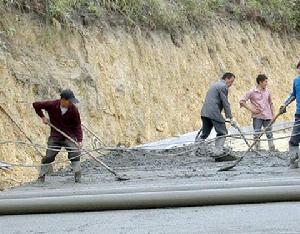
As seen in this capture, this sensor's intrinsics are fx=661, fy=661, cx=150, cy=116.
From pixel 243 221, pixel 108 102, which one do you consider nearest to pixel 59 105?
pixel 243 221

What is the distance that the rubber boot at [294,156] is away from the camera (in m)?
9.26

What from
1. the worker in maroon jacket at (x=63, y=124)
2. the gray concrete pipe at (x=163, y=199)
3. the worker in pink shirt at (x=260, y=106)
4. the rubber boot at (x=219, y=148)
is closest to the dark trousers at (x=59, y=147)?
the worker in maroon jacket at (x=63, y=124)

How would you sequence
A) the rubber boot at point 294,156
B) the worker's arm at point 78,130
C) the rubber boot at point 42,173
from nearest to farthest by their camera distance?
1. the worker's arm at point 78,130
2. the rubber boot at point 294,156
3. the rubber boot at point 42,173

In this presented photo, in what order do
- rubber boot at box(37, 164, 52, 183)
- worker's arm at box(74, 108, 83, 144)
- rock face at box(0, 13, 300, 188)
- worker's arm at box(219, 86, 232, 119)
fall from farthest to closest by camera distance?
rock face at box(0, 13, 300, 188)
worker's arm at box(219, 86, 232, 119)
rubber boot at box(37, 164, 52, 183)
worker's arm at box(74, 108, 83, 144)

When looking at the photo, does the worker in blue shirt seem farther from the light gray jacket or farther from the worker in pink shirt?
the worker in pink shirt

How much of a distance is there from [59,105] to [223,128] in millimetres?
3585

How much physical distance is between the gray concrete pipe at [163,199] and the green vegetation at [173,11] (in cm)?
815

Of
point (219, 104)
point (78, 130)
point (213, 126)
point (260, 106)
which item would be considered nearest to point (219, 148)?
point (213, 126)

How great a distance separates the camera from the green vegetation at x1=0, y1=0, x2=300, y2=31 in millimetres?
14906

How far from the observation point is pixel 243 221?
5.82 m

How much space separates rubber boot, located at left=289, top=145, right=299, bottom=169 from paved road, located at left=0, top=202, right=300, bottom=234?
285 cm

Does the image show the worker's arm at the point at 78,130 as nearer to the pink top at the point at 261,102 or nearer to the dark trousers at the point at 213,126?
the dark trousers at the point at 213,126

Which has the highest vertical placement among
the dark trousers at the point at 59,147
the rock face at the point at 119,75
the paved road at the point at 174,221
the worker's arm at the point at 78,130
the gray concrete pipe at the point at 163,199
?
the rock face at the point at 119,75

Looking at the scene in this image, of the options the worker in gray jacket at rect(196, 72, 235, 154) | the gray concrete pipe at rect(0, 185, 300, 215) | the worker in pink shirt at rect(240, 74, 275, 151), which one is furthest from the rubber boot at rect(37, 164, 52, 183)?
the worker in pink shirt at rect(240, 74, 275, 151)
